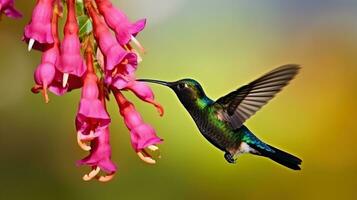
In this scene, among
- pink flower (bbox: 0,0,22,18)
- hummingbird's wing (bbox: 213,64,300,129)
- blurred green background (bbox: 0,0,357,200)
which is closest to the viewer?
pink flower (bbox: 0,0,22,18)

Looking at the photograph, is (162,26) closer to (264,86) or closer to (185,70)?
(185,70)

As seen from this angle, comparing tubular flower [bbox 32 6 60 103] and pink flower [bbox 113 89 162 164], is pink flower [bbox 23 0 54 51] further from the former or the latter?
Result: pink flower [bbox 113 89 162 164]

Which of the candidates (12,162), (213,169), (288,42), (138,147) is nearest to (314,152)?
(213,169)

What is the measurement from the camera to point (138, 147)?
3.95ft

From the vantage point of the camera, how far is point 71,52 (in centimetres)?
116

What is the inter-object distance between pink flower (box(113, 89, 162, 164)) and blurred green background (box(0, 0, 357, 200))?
2449 millimetres

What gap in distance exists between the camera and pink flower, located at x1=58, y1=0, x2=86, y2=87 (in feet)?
3.68

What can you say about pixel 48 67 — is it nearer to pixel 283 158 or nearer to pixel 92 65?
pixel 92 65

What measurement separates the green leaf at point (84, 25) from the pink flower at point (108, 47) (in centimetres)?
1

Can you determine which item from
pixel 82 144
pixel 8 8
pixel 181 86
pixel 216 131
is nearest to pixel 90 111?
pixel 82 144

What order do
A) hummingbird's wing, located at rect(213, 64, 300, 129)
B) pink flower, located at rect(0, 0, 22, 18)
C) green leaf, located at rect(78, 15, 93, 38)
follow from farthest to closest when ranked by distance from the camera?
1. hummingbird's wing, located at rect(213, 64, 300, 129)
2. green leaf, located at rect(78, 15, 93, 38)
3. pink flower, located at rect(0, 0, 22, 18)

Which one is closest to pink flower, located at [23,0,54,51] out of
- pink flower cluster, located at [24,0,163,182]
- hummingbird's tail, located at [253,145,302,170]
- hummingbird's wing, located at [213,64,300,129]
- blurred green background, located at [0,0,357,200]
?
pink flower cluster, located at [24,0,163,182]

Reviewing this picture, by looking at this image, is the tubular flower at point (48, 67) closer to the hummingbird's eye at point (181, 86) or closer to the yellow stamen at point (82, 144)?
the yellow stamen at point (82, 144)

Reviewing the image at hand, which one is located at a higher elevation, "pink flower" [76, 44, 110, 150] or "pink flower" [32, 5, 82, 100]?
"pink flower" [32, 5, 82, 100]
